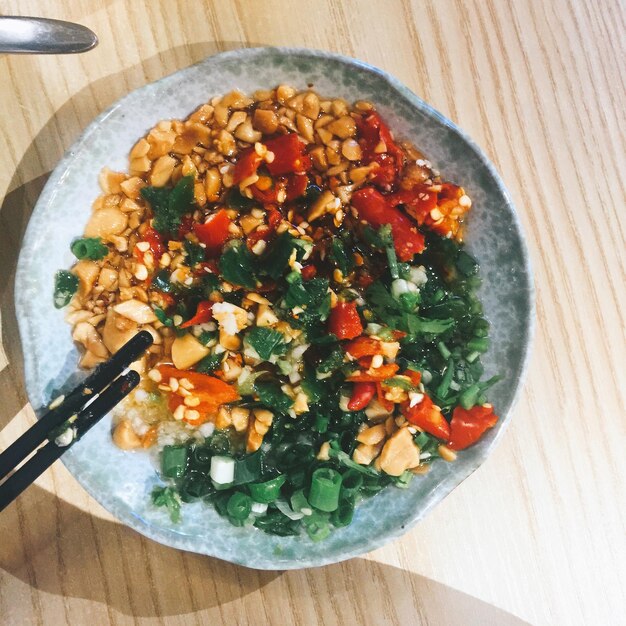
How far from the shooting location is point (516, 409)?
1736mm

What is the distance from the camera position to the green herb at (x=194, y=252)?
150 centimetres

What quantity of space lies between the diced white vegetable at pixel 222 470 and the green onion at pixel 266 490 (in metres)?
0.06

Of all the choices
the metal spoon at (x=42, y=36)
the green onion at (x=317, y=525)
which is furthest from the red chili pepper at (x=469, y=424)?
the metal spoon at (x=42, y=36)

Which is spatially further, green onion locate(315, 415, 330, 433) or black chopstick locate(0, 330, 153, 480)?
green onion locate(315, 415, 330, 433)

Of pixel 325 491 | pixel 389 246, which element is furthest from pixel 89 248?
pixel 325 491

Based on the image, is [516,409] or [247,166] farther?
[516,409]

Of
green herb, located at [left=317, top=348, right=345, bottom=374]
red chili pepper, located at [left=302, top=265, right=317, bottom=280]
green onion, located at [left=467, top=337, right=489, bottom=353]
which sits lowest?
green onion, located at [left=467, top=337, right=489, bottom=353]

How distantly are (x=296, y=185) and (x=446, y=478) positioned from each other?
2.90 feet

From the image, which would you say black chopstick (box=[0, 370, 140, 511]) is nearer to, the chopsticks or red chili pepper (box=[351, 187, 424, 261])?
the chopsticks

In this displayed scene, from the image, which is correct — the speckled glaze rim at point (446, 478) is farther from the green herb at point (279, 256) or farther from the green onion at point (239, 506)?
the green herb at point (279, 256)

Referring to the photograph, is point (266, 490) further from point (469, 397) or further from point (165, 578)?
point (469, 397)

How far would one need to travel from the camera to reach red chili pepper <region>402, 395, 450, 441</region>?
150 cm

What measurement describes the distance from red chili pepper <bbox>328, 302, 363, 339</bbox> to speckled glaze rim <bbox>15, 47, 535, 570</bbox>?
0.45 meters

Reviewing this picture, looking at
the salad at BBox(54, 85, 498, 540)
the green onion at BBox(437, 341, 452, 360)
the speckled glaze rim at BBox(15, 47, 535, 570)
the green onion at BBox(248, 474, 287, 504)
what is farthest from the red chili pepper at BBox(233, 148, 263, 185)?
the green onion at BBox(248, 474, 287, 504)
